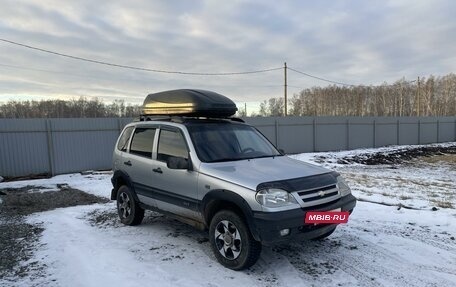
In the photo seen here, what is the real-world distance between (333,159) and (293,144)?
9.94 ft

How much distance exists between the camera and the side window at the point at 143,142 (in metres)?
6.30

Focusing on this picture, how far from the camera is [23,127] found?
14.5m

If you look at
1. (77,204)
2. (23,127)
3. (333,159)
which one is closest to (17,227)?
(77,204)

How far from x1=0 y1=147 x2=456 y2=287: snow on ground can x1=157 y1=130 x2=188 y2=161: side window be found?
4.40 ft

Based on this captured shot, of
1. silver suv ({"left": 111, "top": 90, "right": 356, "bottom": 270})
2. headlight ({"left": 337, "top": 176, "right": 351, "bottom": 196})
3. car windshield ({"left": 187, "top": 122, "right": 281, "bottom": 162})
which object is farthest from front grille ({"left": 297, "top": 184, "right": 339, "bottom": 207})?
car windshield ({"left": 187, "top": 122, "right": 281, "bottom": 162})

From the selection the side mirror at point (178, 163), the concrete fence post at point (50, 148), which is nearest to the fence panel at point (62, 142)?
the concrete fence post at point (50, 148)

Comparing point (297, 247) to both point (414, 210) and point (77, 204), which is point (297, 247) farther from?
point (77, 204)

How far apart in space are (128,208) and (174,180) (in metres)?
1.81

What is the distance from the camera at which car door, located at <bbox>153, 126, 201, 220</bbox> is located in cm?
527

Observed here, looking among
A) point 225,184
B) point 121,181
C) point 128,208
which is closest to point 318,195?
point 225,184

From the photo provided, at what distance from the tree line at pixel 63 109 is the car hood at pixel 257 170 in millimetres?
76032

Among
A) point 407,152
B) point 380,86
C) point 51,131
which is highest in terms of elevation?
point 380,86

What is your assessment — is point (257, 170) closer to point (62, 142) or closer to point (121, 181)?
point (121, 181)

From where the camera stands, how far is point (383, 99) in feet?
280
